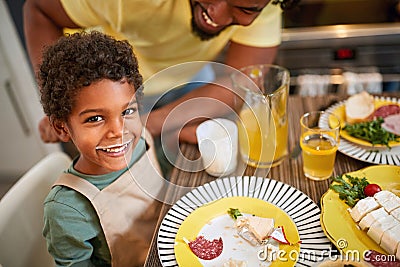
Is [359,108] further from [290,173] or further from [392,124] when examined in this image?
[290,173]

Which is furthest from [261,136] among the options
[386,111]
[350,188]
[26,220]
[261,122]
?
[26,220]

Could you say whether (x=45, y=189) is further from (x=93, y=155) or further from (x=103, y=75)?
(x=103, y=75)

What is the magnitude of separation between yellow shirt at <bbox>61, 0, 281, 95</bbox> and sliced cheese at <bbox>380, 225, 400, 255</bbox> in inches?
20.6

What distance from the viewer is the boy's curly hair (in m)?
0.74

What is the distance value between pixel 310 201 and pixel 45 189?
2.16 ft

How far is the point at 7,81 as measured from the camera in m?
1.95

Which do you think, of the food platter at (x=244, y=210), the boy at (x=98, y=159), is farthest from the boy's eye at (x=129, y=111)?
the food platter at (x=244, y=210)

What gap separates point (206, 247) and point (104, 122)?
1.00ft

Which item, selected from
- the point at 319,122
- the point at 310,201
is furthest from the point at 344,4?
the point at 310,201

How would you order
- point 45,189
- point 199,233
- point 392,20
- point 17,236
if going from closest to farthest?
point 199,233 < point 17,236 < point 45,189 < point 392,20

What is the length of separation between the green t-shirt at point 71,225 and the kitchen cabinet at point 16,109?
1.17 metres

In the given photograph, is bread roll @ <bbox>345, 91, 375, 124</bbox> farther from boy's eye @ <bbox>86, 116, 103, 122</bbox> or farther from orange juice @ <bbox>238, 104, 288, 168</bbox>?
boy's eye @ <bbox>86, 116, 103, 122</bbox>

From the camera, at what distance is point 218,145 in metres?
1.00

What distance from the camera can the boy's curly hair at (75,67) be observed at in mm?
744
